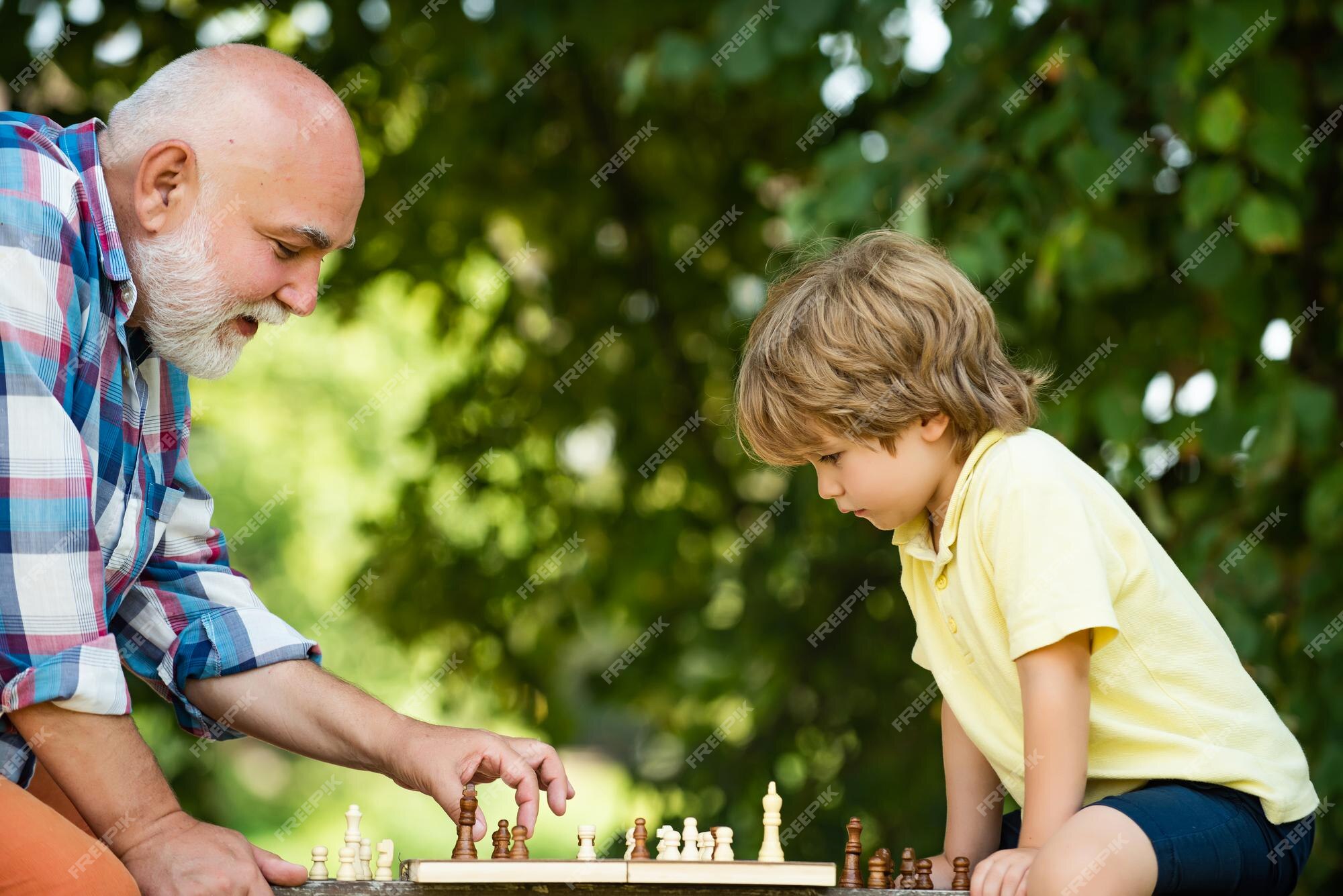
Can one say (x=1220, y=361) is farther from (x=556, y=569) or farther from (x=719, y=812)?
(x=556, y=569)

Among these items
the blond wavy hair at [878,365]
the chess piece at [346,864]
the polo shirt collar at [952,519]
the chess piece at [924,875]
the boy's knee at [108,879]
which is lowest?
the chess piece at [924,875]

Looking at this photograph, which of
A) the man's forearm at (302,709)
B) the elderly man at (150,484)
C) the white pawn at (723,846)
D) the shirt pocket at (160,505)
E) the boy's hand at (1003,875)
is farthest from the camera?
the shirt pocket at (160,505)

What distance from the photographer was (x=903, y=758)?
439 cm

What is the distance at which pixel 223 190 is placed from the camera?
2051mm

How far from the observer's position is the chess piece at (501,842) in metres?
1.81

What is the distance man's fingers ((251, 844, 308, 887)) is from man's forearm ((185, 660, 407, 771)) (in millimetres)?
310

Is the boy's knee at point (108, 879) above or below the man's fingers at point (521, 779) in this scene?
below

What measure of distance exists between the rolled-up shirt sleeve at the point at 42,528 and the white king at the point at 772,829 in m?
0.88

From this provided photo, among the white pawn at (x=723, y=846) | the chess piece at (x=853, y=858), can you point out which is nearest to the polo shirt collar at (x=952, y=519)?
the chess piece at (x=853, y=858)

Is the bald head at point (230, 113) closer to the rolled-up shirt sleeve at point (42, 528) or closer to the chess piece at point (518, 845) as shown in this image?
the rolled-up shirt sleeve at point (42, 528)

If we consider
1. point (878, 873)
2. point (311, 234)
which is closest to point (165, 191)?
point (311, 234)

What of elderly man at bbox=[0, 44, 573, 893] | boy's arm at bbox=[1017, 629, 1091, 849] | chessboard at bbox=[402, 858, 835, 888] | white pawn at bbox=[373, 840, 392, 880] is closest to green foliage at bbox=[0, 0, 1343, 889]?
boy's arm at bbox=[1017, 629, 1091, 849]

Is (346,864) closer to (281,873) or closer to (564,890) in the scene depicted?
(281,873)

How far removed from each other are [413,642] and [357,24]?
230cm
